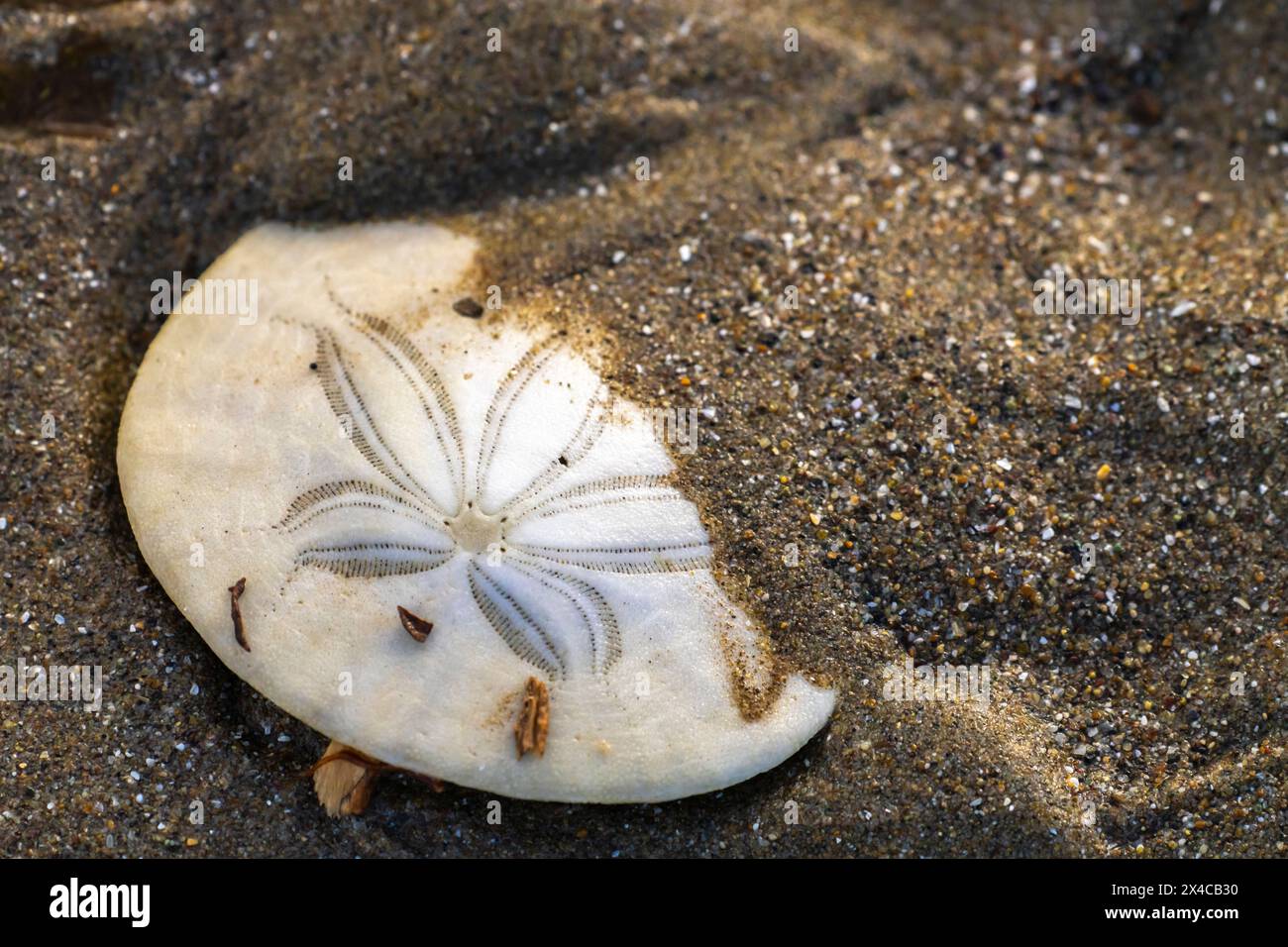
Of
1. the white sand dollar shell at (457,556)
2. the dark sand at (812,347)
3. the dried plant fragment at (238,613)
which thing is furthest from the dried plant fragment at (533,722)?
the dried plant fragment at (238,613)

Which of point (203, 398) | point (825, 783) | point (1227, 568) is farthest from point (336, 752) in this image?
point (1227, 568)

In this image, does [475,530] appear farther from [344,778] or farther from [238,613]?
[344,778]

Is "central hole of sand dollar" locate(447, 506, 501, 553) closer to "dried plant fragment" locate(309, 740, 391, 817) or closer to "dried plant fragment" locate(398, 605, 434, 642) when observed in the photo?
"dried plant fragment" locate(398, 605, 434, 642)

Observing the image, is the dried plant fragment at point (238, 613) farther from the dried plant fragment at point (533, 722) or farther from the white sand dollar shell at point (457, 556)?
the dried plant fragment at point (533, 722)

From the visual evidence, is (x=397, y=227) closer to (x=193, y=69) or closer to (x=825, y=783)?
(x=193, y=69)

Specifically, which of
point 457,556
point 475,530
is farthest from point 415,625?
point 475,530
